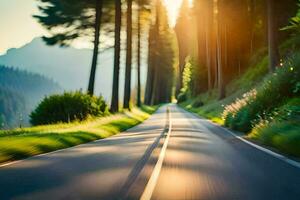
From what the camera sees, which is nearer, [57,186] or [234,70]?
→ [57,186]

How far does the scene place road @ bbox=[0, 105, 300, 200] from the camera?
7.01m

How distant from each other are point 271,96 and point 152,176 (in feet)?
44.5

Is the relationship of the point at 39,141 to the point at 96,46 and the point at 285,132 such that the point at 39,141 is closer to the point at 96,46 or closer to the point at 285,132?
the point at 285,132

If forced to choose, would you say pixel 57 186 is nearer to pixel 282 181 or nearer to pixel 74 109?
pixel 282 181

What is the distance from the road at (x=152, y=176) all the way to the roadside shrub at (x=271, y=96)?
300 inches

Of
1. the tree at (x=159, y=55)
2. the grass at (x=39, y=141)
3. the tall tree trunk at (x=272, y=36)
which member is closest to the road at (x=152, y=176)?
the grass at (x=39, y=141)

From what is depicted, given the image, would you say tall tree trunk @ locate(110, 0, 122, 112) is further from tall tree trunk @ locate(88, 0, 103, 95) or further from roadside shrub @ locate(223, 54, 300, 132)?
roadside shrub @ locate(223, 54, 300, 132)

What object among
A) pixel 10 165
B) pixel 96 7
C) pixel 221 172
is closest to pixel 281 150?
pixel 221 172

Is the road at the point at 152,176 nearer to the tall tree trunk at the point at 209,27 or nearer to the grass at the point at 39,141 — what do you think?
the grass at the point at 39,141

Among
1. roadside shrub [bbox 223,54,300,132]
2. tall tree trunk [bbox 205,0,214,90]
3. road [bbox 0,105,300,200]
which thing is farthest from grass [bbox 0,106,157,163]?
tall tree trunk [bbox 205,0,214,90]

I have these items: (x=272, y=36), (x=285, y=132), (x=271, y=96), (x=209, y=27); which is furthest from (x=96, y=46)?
(x=209, y=27)

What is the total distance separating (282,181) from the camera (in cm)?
809

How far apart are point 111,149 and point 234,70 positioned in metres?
47.6

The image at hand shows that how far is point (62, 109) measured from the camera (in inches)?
1005
